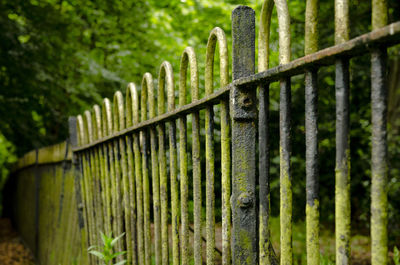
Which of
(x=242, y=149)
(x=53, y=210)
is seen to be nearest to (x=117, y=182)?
(x=242, y=149)

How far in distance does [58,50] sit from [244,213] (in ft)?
22.4

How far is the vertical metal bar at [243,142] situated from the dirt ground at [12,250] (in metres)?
5.58

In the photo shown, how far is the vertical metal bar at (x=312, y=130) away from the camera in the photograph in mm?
1047

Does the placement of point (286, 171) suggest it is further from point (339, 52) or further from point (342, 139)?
point (339, 52)

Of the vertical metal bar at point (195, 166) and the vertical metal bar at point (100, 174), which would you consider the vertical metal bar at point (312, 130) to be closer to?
the vertical metal bar at point (195, 166)

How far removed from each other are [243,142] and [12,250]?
6.96m

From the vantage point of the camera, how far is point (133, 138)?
2.41 meters

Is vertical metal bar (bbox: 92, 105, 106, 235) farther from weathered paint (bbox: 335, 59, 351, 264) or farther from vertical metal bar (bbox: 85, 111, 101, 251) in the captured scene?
weathered paint (bbox: 335, 59, 351, 264)

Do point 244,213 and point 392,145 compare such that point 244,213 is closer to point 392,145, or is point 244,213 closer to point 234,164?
point 234,164

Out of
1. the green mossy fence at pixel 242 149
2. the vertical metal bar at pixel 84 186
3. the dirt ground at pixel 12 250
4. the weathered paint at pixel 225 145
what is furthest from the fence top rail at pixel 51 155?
the weathered paint at pixel 225 145

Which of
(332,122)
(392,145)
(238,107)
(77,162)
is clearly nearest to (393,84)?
(392,145)

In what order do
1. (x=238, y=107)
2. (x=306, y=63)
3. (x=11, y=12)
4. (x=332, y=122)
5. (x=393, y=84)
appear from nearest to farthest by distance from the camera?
(x=306, y=63)
(x=238, y=107)
(x=332, y=122)
(x=393, y=84)
(x=11, y=12)

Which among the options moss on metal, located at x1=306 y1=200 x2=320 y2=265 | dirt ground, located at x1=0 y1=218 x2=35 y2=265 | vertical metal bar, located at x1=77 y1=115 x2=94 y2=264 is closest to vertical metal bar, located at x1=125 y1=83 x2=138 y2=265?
vertical metal bar, located at x1=77 y1=115 x2=94 y2=264

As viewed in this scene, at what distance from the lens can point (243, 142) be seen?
140cm
